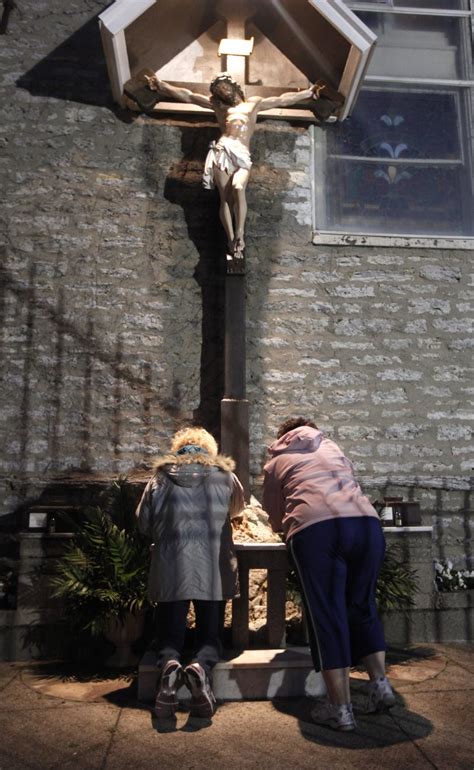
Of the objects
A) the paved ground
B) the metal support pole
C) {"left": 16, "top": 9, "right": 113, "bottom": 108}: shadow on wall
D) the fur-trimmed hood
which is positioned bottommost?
the paved ground

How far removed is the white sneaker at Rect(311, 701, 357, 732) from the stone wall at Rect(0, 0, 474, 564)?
119 inches

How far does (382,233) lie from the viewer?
676 cm

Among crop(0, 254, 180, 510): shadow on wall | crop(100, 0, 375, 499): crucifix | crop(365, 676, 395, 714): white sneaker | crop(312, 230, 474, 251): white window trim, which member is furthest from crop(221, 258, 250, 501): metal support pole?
crop(365, 676, 395, 714): white sneaker

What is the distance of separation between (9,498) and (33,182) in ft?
→ 9.60

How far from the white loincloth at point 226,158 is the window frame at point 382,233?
3.90ft

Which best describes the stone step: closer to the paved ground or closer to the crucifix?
the paved ground

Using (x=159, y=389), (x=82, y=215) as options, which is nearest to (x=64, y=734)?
(x=159, y=389)

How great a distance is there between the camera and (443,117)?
285 inches

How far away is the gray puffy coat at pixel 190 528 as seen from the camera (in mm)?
3475

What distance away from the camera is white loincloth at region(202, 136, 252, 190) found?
18.7ft

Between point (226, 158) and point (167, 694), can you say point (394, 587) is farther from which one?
point (226, 158)

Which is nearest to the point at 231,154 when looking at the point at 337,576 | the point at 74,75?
the point at 74,75

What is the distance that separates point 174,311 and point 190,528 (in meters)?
3.11

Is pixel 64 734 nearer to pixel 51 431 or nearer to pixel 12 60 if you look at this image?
pixel 51 431
